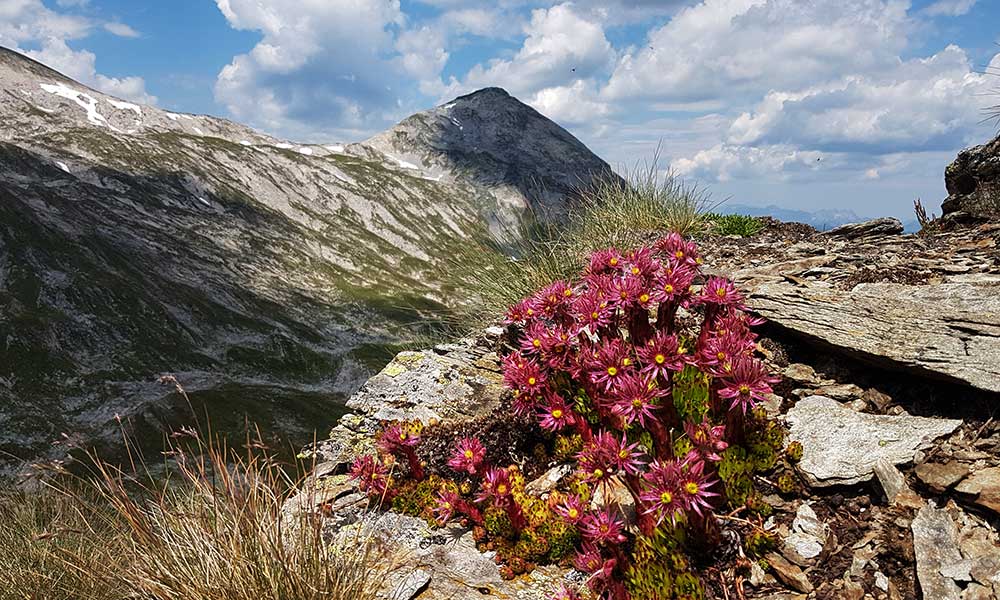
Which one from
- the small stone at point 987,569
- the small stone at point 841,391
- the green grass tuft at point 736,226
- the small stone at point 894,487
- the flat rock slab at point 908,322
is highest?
the green grass tuft at point 736,226

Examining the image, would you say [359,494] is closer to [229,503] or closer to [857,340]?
[229,503]

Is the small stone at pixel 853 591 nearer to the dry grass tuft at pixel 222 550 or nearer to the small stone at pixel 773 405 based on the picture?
the small stone at pixel 773 405

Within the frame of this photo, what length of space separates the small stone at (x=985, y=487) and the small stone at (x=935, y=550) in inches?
7.9

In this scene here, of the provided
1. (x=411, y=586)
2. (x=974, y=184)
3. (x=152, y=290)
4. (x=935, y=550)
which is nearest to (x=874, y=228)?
(x=974, y=184)

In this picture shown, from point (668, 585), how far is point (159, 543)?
3.25m

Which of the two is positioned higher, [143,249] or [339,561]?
[143,249]

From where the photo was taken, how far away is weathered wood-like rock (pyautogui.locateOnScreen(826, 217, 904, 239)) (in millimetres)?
10039

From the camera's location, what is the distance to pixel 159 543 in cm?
372

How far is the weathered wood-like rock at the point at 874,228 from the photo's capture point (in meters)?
10.0

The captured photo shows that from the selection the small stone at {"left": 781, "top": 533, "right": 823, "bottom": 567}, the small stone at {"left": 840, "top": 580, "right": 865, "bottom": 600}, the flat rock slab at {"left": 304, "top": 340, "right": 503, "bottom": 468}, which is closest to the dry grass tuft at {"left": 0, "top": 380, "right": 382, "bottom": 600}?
the flat rock slab at {"left": 304, "top": 340, "right": 503, "bottom": 468}

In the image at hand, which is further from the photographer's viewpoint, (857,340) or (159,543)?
(857,340)

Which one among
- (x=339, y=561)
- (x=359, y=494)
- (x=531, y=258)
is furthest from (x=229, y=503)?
(x=531, y=258)

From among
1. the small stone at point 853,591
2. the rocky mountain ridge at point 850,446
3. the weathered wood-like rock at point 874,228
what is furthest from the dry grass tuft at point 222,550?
the weathered wood-like rock at point 874,228

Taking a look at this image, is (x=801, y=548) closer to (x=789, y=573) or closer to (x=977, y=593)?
(x=789, y=573)
